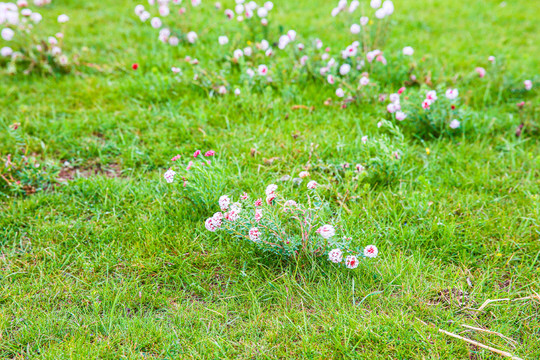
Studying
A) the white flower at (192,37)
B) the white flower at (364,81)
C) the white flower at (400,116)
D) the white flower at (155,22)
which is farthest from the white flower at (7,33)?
the white flower at (400,116)

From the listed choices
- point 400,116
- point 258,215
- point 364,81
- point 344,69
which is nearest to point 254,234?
point 258,215

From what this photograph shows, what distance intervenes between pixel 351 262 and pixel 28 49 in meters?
4.33

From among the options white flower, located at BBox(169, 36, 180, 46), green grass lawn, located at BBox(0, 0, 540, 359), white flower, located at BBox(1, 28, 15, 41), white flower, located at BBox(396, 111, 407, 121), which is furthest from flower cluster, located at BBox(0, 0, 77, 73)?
white flower, located at BBox(396, 111, 407, 121)

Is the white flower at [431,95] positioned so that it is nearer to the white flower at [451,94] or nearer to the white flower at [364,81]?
the white flower at [451,94]

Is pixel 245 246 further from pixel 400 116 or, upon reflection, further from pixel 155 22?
pixel 155 22

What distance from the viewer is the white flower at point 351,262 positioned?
2381mm

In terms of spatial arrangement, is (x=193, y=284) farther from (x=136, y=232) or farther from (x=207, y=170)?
(x=207, y=170)

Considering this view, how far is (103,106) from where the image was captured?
407cm

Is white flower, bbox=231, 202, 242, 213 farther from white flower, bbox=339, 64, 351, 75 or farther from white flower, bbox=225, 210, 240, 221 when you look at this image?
white flower, bbox=339, 64, 351, 75

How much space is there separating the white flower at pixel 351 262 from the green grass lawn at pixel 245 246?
0.09 metres

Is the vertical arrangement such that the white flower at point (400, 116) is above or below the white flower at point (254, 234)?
above

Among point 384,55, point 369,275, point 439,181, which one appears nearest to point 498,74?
point 384,55

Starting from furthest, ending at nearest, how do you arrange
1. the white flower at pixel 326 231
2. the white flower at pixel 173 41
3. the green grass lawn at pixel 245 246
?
the white flower at pixel 173 41
the white flower at pixel 326 231
the green grass lawn at pixel 245 246

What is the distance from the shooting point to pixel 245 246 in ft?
8.68
